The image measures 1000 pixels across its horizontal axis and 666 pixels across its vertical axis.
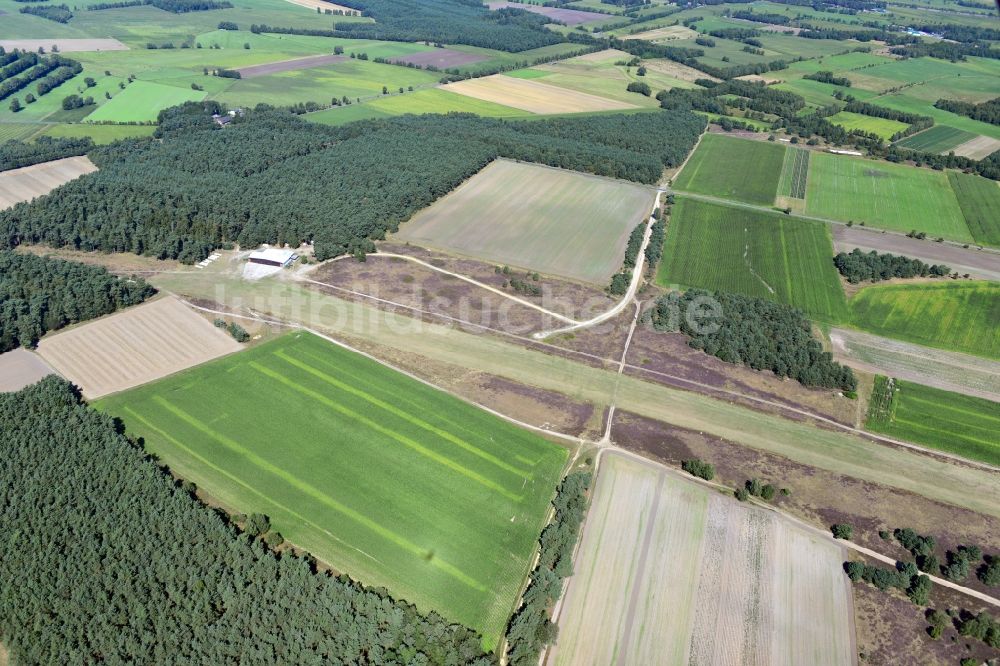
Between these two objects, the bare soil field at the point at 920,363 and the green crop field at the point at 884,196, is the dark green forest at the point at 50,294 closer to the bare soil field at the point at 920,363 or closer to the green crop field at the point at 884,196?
the bare soil field at the point at 920,363

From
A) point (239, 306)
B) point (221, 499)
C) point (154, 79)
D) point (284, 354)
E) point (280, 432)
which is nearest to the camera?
point (221, 499)

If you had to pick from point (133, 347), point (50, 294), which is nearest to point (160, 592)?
point (133, 347)

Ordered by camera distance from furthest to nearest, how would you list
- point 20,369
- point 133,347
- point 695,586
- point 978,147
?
point 978,147
point 133,347
point 20,369
point 695,586

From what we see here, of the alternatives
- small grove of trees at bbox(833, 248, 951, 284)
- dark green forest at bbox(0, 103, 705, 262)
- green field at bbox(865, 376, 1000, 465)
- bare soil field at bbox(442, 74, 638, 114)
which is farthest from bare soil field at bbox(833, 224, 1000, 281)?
bare soil field at bbox(442, 74, 638, 114)

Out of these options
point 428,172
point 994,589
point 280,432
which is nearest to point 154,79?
point 428,172

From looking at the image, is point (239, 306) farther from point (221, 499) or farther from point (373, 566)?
point (373, 566)

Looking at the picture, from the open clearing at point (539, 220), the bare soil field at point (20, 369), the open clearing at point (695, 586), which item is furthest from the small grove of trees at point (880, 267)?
the bare soil field at point (20, 369)

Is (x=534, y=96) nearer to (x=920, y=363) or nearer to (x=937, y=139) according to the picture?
(x=937, y=139)
